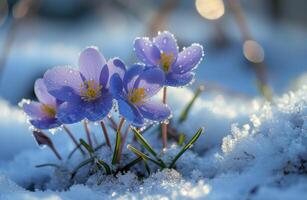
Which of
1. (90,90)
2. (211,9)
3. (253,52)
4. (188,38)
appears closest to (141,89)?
(90,90)

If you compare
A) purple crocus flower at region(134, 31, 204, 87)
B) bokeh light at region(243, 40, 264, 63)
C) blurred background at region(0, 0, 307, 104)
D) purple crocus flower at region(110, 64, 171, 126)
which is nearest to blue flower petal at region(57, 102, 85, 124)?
purple crocus flower at region(110, 64, 171, 126)

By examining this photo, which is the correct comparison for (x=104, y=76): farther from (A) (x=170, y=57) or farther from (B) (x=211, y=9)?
(B) (x=211, y=9)

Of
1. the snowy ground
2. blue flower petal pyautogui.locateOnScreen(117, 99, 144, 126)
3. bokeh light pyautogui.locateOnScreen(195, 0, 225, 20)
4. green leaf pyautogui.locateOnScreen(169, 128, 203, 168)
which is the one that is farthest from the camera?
bokeh light pyautogui.locateOnScreen(195, 0, 225, 20)

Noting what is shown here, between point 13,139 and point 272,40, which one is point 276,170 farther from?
point 272,40

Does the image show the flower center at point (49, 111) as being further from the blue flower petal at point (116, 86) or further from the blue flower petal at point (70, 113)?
the blue flower petal at point (116, 86)

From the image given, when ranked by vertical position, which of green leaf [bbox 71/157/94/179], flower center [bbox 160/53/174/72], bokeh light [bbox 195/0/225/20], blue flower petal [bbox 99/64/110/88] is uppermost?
bokeh light [bbox 195/0/225/20]

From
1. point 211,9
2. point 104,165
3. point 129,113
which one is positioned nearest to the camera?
point 129,113

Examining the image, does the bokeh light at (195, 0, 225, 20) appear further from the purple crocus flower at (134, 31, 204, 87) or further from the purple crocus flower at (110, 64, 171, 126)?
the purple crocus flower at (110, 64, 171, 126)

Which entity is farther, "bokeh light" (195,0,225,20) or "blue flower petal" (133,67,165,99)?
"bokeh light" (195,0,225,20)

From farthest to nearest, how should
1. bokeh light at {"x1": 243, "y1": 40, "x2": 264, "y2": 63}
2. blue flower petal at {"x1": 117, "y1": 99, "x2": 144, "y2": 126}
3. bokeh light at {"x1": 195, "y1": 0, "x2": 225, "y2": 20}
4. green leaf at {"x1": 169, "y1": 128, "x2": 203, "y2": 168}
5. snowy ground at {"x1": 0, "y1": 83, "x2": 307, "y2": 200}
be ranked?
bokeh light at {"x1": 195, "y1": 0, "x2": 225, "y2": 20}, bokeh light at {"x1": 243, "y1": 40, "x2": 264, "y2": 63}, green leaf at {"x1": 169, "y1": 128, "x2": 203, "y2": 168}, blue flower petal at {"x1": 117, "y1": 99, "x2": 144, "y2": 126}, snowy ground at {"x1": 0, "y1": 83, "x2": 307, "y2": 200}
